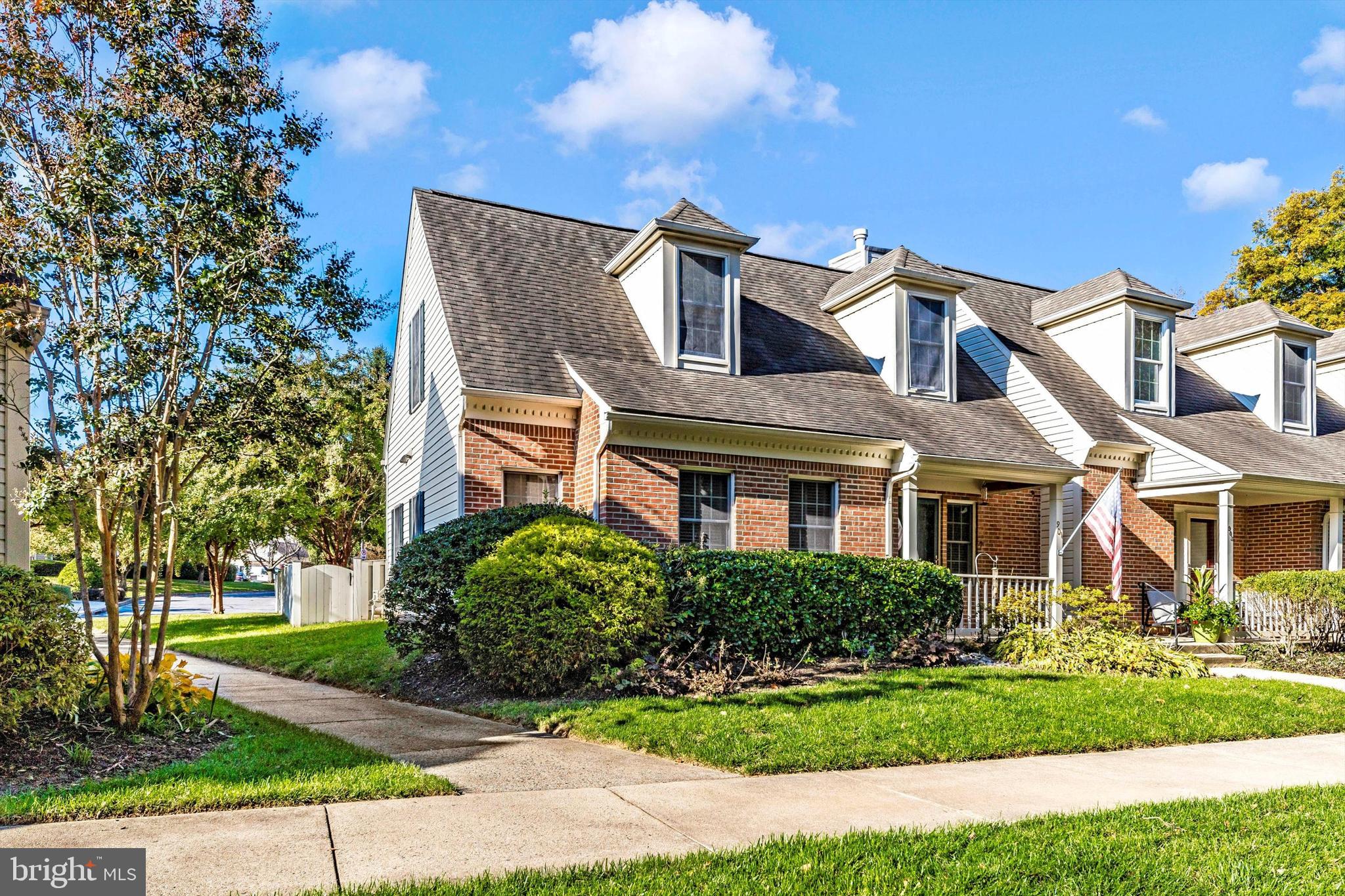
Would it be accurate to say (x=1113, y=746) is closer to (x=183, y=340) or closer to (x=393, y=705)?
(x=393, y=705)

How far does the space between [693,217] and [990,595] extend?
25.8ft

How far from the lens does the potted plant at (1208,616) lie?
15172 millimetres

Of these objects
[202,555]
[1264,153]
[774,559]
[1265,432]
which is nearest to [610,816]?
[774,559]

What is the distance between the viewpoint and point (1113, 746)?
7.71 metres

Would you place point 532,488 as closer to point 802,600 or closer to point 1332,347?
point 802,600

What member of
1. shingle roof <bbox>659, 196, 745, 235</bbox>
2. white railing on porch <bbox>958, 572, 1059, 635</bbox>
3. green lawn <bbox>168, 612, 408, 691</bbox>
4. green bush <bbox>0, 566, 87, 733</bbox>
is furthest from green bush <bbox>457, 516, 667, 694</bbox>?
shingle roof <bbox>659, 196, 745, 235</bbox>

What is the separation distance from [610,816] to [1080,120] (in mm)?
14482

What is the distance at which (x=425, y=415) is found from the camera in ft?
51.1

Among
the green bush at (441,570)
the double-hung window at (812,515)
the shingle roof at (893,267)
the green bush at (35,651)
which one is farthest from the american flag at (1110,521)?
the green bush at (35,651)

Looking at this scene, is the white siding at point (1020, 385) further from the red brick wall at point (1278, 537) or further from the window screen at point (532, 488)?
the window screen at point (532, 488)

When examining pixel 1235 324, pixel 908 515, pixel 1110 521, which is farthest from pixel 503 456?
pixel 1235 324

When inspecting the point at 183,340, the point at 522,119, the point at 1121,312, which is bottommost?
the point at 183,340

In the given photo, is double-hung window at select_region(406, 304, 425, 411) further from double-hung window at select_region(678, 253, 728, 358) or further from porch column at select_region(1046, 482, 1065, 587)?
porch column at select_region(1046, 482, 1065, 587)

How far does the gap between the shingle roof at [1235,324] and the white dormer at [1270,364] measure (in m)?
0.02
